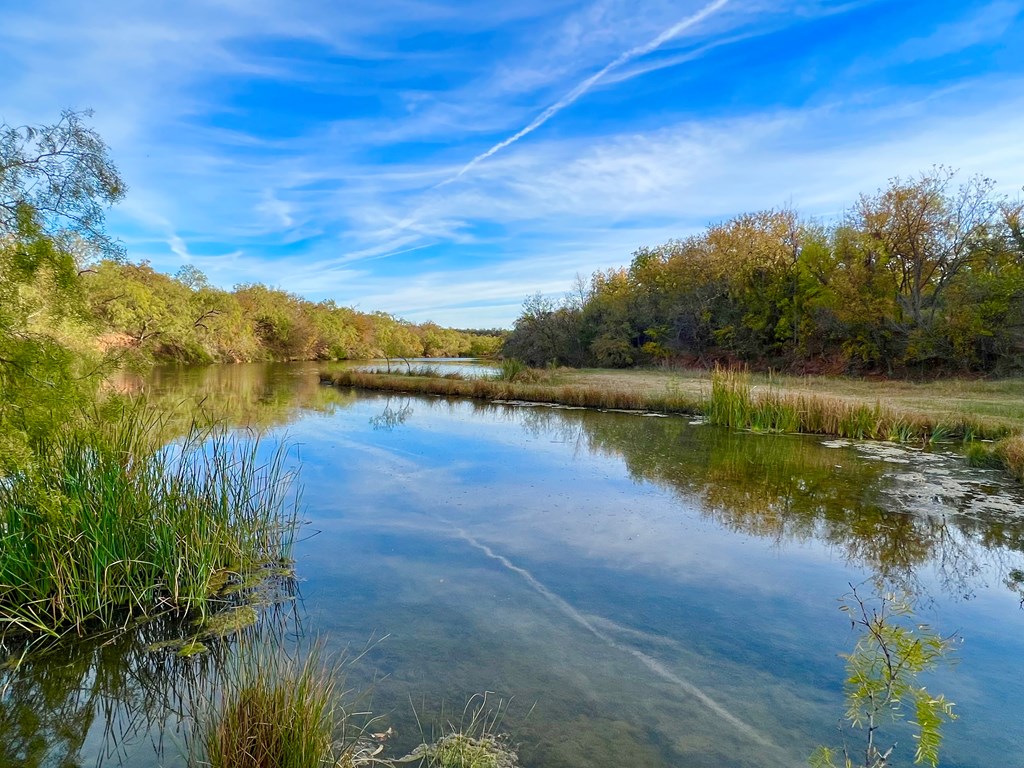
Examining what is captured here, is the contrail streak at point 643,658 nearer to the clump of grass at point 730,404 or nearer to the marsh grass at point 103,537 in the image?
the marsh grass at point 103,537

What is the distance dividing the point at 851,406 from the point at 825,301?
1424 cm

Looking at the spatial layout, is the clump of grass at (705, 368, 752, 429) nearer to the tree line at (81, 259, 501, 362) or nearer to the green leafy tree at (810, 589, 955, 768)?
the green leafy tree at (810, 589, 955, 768)

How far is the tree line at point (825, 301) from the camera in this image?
20109 mm

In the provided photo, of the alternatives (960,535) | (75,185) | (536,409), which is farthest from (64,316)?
(536,409)

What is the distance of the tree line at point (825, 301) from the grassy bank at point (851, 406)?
2.96 metres

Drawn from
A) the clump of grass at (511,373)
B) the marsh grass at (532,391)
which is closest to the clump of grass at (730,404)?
the marsh grass at (532,391)

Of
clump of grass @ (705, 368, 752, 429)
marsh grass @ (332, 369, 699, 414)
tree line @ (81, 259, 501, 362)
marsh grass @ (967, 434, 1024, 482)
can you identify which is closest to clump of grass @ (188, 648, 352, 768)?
marsh grass @ (967, 434, 1024, 482)

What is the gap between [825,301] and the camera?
24125 mm

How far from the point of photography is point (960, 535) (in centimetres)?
576

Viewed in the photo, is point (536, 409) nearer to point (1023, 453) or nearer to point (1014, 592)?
point (1023, 453)

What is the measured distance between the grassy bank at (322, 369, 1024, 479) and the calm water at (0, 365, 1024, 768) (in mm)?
1786

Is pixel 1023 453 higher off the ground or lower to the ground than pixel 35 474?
lower

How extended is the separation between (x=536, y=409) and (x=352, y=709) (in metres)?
13.6

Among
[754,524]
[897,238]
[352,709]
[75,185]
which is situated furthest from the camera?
[897,238]
